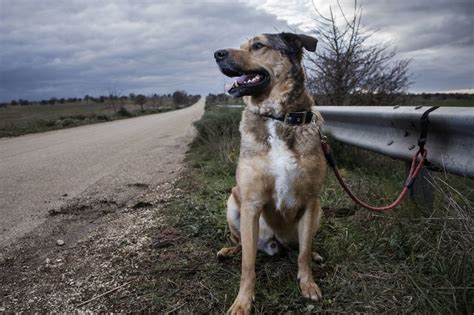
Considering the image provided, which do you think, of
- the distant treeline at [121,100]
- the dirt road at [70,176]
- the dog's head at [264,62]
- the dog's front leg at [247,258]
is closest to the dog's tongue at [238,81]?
the dog's head at [264,62]

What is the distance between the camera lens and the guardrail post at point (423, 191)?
3651 mm

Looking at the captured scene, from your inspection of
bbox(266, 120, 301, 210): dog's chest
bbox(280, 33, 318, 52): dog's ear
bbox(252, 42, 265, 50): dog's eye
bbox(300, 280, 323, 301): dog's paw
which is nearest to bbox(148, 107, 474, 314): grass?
bbox(300, 280, 323, 301): dog's paw

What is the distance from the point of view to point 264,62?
3641 mm

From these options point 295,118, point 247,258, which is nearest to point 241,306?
point 247,258

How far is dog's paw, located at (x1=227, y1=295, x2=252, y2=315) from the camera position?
2.72 meters

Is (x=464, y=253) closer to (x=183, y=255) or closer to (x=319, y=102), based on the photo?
(x=183, y=255)

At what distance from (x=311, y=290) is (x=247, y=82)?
70.0 inches

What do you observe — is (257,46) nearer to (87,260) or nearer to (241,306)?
(241,306)

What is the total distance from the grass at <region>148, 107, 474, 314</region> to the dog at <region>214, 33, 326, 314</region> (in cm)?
15

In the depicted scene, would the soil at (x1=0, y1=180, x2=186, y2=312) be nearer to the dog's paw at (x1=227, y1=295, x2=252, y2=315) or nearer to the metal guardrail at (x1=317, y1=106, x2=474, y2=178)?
the dog's paw at (x1=227, y1=295, x2=252, y2=315)

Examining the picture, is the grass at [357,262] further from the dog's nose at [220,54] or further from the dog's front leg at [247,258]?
the dog's nose at [220,54]

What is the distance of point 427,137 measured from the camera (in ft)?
11.8

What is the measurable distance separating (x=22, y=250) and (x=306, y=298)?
288cm

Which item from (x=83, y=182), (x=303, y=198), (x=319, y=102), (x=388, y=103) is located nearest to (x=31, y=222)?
(x=83, y=182)
